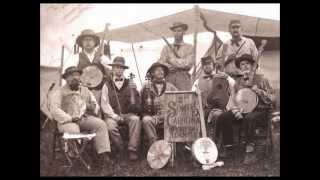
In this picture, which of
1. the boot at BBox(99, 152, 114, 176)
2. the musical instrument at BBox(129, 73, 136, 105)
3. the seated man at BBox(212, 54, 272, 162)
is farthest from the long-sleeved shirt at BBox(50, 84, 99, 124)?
the seated man at BBox(212, 54, 272, 162)

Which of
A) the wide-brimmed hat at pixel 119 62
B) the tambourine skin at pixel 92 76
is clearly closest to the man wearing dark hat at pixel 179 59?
the wide-brimmed hat at pixel 119 62

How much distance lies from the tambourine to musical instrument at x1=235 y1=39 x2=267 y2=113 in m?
2.44

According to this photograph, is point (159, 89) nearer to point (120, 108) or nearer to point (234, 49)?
point (120, 108)

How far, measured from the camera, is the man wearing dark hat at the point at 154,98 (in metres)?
6.84

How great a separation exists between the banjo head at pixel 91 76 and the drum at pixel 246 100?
2.20 m

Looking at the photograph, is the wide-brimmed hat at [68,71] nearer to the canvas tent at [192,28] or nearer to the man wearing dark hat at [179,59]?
the canvas tent at [192,28]

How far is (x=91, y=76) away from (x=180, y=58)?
1443mm

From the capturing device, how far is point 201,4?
6973 millimetres

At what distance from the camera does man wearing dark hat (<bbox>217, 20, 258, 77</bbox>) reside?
22.9ft
